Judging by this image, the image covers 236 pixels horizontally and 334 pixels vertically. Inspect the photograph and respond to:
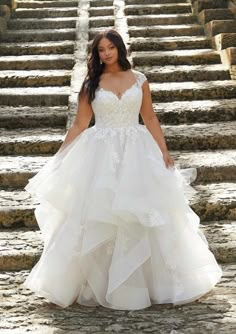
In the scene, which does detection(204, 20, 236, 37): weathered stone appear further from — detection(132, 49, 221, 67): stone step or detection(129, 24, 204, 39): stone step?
detection(132, 49, 221, 67): stone step

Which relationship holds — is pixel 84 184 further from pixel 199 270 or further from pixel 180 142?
pixel 180 142

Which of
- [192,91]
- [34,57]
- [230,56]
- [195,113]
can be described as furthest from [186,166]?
[34,57]

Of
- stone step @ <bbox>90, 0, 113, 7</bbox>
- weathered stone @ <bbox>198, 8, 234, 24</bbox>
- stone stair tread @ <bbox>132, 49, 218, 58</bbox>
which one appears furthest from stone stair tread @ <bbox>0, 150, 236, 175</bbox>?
stone step @ <bbox>90, 0, 113, 7</bbox>

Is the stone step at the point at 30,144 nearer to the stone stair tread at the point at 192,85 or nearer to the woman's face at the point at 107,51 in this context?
the stone stair tread at the point at 192,85

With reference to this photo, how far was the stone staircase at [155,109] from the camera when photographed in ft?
11.3

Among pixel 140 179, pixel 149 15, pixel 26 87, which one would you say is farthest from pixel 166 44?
pixel 140 179

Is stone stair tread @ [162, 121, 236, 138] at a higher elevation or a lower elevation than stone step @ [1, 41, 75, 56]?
lower

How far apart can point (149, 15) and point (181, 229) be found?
571 cm

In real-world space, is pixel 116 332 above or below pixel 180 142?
below

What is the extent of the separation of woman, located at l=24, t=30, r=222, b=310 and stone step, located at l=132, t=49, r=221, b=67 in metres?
3.67

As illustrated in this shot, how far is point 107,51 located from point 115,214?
0.88 metres

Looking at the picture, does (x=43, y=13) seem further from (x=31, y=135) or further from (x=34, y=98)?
(x=31, y=135)

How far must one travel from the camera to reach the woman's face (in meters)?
3.61

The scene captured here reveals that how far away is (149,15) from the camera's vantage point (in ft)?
28.9
